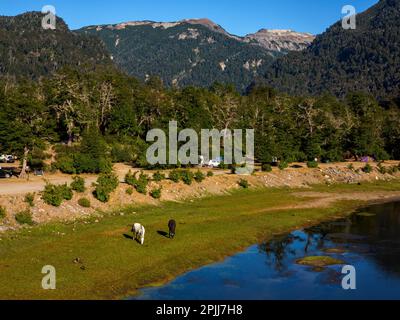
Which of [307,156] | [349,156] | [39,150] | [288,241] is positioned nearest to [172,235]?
[288,241]

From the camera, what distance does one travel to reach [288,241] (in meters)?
50.2

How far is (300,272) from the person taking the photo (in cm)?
3884

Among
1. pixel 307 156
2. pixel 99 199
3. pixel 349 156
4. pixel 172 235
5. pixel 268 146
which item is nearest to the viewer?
pixel 172 235

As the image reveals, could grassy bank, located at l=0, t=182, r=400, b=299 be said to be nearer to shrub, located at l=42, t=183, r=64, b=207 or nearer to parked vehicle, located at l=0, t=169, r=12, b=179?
shrub, located at l=42, t=183, r=64, b=207

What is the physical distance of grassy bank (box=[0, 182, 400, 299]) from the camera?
3319 cm

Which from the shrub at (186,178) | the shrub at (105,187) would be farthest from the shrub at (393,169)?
the shrub at (105,187)

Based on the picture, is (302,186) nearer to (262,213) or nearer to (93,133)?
(262,213)

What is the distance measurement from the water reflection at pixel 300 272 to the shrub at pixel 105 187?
20.6 metres

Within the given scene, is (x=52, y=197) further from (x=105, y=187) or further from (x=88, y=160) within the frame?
(x=88, y=160)

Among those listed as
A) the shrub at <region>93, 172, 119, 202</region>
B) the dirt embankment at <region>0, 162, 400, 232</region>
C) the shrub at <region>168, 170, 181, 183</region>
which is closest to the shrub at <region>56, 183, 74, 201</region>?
the dirt embankment at <region>0, 162, 400, 232</region>

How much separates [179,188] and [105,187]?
1502cm

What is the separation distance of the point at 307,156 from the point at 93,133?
164 feet

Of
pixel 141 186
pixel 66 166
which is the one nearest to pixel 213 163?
pixel 66 166

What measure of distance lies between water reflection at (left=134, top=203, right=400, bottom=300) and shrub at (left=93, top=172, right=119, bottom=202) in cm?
2062
